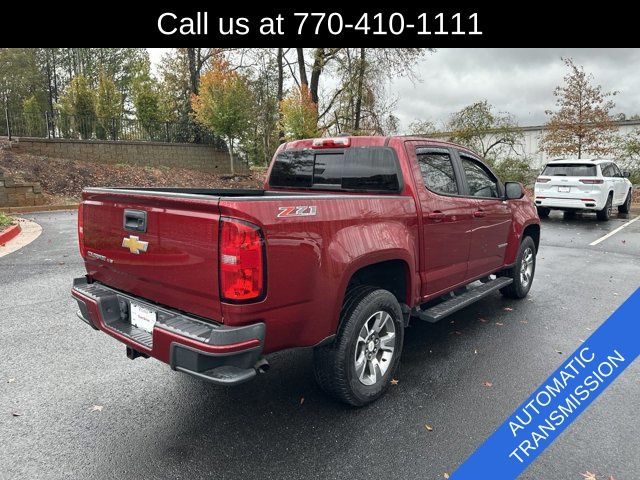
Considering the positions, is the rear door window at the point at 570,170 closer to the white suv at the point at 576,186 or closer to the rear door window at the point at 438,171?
the white suv at the point at 576,186

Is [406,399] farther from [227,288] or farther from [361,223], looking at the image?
[227,288]

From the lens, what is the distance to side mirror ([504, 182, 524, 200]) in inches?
196

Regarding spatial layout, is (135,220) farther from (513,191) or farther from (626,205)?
(626,205)

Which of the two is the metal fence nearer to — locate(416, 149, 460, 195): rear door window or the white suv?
the white suv

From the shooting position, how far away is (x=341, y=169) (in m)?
3.97

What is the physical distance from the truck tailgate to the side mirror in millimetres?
3755

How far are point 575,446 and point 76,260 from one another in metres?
7.56

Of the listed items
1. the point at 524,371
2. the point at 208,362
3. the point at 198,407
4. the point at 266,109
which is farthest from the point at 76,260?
the point at 266,109

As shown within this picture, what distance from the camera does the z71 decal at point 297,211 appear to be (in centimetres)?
248

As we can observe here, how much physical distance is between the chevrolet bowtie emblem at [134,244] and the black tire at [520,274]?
4.36 m

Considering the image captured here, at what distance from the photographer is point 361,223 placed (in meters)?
3.01

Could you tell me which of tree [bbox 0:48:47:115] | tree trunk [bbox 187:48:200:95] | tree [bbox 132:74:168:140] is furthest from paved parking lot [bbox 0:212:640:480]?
tree [bbox 0:48:47:115]

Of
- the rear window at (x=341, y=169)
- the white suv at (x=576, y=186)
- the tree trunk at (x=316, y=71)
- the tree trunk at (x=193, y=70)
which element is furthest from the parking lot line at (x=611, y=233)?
the tree trunk at (x=193, y=70)

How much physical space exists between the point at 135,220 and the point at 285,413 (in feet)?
5.36
